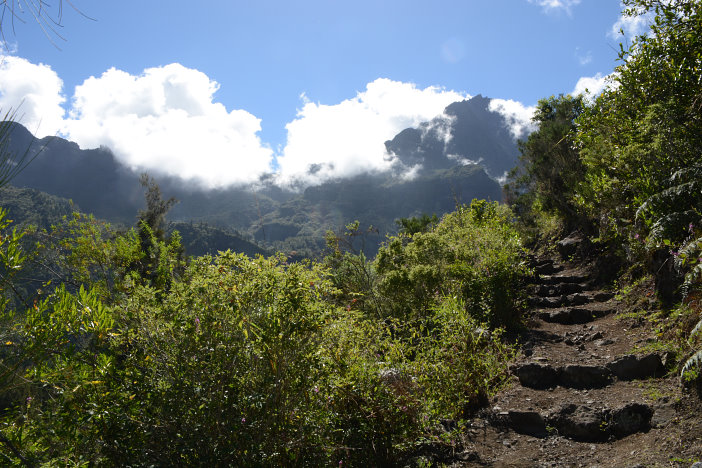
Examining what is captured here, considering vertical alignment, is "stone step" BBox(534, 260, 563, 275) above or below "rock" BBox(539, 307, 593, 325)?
above

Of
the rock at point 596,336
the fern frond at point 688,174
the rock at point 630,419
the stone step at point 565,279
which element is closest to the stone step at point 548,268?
A: the stone step at point 565,279

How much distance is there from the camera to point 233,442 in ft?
8.09

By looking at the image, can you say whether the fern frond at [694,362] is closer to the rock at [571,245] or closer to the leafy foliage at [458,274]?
the leafy foliage at [458,274]

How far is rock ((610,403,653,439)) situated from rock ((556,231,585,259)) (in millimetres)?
7617

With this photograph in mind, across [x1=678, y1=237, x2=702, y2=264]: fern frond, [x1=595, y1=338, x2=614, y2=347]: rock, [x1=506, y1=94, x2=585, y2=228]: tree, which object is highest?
[x1=506, y1=94, x2=585, y2=228]: tree

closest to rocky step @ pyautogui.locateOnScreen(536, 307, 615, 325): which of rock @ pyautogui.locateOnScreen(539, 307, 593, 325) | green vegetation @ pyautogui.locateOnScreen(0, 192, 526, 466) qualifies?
rock @ pyautogui.locateOnScreen(539, 307, 593, 325)

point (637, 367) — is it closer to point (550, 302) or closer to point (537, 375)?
point (537, 375)

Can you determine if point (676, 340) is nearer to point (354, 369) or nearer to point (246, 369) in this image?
point (354, 369)

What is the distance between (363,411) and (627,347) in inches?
161

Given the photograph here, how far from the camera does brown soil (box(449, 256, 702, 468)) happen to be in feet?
10.2

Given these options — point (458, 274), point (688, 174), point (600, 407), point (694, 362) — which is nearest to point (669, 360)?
point (600, 407)

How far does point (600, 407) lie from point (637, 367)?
885mm

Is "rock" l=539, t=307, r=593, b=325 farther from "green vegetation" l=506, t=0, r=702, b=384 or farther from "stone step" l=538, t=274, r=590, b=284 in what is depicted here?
"stone step" l=538, t=274, r=590, b=284

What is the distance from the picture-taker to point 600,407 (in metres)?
4.05
